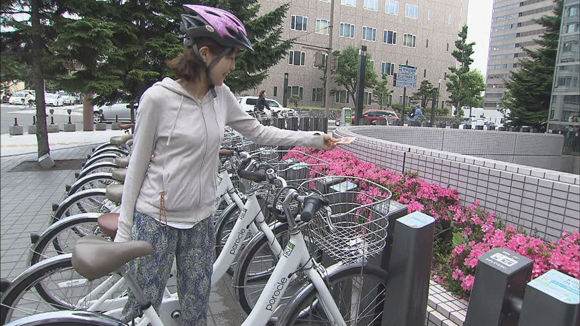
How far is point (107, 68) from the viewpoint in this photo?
951 cm

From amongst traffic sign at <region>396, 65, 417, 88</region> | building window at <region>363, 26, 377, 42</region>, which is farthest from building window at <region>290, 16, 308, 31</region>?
traffic sign at <region>396, 65, 417, 88</region>

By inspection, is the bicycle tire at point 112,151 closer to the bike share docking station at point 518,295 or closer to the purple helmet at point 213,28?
the purple helmet at point 213,28

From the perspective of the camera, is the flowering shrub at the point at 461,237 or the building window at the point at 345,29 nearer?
the flowering shrub at the point at 461,237

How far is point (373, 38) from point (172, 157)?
4884cm

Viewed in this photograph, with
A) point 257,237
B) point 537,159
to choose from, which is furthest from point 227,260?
point 537,159

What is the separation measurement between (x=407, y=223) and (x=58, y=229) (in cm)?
276

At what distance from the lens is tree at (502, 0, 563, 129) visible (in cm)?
2069

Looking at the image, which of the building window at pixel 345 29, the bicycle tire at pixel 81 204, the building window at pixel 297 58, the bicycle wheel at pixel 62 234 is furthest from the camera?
the building window at pixel 345 29

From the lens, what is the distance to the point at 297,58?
4369 centimetres

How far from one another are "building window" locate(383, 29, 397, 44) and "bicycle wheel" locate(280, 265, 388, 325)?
48973 mm

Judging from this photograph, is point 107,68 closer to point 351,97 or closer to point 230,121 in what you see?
point 230,121

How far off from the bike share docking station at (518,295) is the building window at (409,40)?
51053mm

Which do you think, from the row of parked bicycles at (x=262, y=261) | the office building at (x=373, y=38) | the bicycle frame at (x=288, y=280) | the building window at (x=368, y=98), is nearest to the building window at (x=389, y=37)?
the office building at (x=373, y=38)

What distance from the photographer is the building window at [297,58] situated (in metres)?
43.3
